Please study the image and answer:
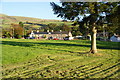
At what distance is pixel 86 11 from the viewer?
39.1ft

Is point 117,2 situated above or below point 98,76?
above

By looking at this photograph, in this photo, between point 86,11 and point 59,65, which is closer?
point 59,65

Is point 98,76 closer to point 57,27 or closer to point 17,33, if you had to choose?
point 17,33

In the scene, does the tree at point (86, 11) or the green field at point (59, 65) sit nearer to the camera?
the green field at point (59, 65)

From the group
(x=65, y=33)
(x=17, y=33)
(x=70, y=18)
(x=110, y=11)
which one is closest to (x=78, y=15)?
(x=70, y=18)

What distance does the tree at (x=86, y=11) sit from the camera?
Answer: 465 inches

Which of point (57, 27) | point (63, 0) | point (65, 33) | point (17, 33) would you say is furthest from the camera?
point (57, 27)

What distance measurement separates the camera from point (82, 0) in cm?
1147

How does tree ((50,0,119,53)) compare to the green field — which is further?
tree ((50,0,119,53))

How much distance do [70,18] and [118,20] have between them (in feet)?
15.7

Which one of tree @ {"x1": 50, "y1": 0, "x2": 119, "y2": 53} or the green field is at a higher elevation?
tree @ {"x1": 50, "y1": 0, "x2": 119, "y2": 53}

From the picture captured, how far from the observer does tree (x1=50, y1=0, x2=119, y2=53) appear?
11822mm

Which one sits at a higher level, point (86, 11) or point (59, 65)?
point (86, 11)

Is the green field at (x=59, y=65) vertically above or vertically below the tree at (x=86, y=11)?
below
